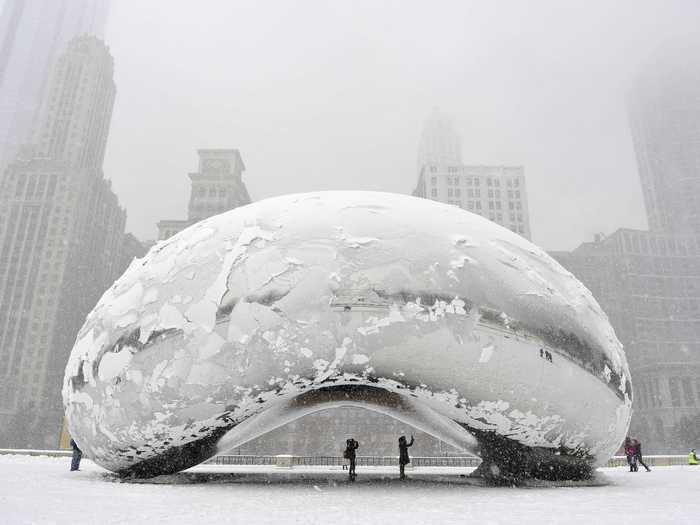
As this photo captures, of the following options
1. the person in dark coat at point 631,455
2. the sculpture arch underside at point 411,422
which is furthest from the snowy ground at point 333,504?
the person in dark coat at point 631,455

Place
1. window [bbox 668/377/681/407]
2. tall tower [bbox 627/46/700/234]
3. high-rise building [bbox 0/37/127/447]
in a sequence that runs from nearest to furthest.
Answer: window [bbox 668/377/681/407]
high-rise building [bbox 0/37/127/447]
tall tower [bbox 627/46/700/234]

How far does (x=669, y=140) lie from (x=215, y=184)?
364 ft

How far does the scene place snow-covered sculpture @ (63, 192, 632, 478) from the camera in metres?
6.89

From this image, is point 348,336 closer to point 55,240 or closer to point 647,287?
point 55,240

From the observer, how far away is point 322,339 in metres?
6.84

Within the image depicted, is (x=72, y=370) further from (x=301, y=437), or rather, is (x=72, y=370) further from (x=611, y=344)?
(x=301, y=437)

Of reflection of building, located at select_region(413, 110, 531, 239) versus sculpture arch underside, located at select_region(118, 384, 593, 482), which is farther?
reflection of building, located at select_region(413, 110, 531, 239)

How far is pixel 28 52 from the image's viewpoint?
501ft

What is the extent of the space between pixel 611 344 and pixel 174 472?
6866mm

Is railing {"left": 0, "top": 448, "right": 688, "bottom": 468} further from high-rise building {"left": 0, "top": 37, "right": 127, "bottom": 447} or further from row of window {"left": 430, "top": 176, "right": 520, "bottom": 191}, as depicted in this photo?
row of window {"left": 430, "top": 176, "right": 520, "bottom": 191}

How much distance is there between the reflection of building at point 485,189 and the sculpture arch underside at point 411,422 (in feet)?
357

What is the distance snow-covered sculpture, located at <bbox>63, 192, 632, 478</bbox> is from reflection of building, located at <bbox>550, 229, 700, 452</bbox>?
100123 millimetres

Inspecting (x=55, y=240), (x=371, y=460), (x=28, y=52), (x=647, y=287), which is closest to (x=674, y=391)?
(x=647, y=287)

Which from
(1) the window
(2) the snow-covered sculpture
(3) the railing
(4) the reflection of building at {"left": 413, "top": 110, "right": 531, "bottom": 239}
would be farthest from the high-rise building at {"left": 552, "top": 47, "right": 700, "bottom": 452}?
(2) the snow-covered sculpture
